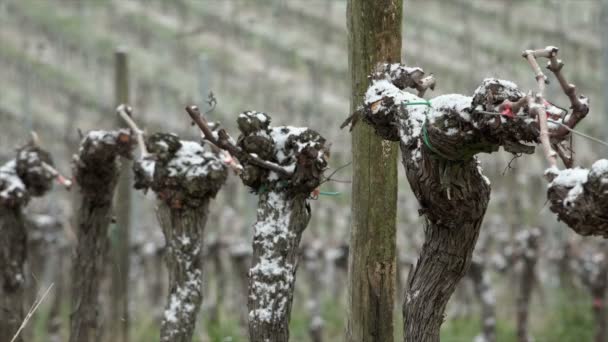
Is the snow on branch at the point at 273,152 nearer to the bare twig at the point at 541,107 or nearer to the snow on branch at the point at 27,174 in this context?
the bare twig at the point at 541,107

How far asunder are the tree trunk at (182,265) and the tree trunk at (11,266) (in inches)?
63.2

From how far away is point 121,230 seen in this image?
29.3 feet

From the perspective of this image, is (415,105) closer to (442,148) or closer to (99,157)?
(442,148)

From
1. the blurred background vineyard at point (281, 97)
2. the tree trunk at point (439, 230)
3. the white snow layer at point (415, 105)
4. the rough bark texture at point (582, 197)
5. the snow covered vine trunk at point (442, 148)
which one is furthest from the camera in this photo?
the blurred background vineyard at point (281, 97)

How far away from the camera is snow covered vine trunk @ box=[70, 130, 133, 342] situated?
6668 mm

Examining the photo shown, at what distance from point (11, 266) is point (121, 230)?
1755 millimetres

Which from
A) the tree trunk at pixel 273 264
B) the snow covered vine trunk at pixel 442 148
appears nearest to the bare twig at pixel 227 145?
the tree trunk at pixel 273 264

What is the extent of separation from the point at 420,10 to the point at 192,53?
7079 mm

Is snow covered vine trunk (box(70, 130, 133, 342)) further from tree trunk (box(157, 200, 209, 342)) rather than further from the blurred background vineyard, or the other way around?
the blurred background vineyard

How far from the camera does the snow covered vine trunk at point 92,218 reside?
6668 mm

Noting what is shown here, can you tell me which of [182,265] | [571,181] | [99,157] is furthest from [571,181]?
[99,157]

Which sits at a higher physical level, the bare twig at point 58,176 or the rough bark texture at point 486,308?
the bare twig at point 58,176

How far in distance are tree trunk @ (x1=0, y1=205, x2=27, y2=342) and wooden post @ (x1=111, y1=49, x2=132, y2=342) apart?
1.41 meters

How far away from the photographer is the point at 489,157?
22547mm
